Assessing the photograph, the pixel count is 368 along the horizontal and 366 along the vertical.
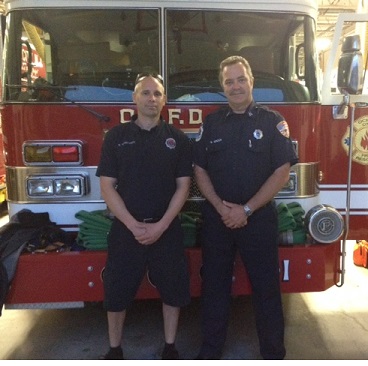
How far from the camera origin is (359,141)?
3.65m

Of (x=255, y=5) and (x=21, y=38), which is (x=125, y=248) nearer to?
(x=21, y=38)

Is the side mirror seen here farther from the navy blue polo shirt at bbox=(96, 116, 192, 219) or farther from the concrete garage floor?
the concrete garage floor

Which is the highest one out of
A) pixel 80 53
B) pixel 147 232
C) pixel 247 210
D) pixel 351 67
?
pixel 80 53

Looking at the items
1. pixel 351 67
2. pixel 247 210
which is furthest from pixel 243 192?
pixel 351 67

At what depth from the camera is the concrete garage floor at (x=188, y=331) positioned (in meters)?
3.24

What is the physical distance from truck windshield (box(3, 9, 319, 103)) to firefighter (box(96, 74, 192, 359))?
0.55m

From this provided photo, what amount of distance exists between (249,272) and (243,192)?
481 mm

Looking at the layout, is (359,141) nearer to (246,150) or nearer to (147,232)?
(246,150)

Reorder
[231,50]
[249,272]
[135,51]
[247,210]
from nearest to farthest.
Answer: [247,210] → [249,272] → [135,51] → [231,50]

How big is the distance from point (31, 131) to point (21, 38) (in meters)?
0.61

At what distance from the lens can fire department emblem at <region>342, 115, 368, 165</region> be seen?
362 cm

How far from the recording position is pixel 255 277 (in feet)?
9.04

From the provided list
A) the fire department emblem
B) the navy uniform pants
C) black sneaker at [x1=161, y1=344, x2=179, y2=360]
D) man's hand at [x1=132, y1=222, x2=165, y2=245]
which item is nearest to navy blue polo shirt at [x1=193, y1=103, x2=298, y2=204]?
the navy uniform pants

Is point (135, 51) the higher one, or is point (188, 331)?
point (135, 51)
